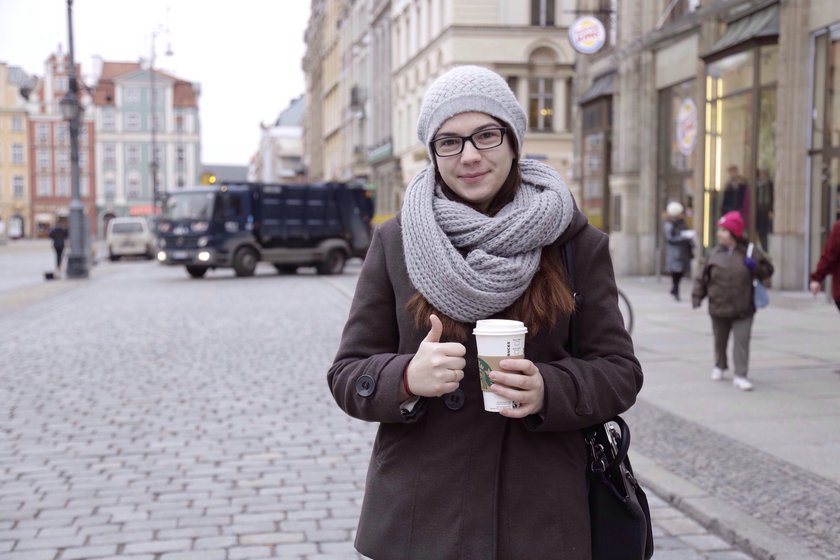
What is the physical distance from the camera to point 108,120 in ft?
333

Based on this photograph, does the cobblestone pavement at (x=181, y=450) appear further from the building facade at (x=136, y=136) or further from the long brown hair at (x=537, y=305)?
the building facade at (x=136, y=136)

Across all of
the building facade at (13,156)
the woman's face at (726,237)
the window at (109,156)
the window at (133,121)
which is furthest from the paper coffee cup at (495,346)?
the window at (133,121)

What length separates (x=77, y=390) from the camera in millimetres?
8805

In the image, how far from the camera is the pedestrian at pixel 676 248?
56.6 feet

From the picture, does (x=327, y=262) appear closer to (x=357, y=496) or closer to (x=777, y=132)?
(x=777, y=132)

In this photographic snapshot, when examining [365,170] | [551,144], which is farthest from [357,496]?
[365,170]

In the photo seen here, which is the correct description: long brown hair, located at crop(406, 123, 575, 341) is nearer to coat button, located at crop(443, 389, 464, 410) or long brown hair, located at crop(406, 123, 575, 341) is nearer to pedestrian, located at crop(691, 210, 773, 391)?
coat button, located at crop(443, 389, 464, 410)

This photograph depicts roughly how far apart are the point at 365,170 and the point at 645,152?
39.8 m

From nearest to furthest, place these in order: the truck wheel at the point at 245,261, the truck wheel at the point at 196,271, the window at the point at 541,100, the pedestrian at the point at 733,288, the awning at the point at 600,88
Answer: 1. the pedestrian at the point at 733,288
2. the awning at the point at 600,88
3. the truck wheel at the point at 245,261
4. the truck wheel at the point at 196,271
5. the window at the point at 541,100

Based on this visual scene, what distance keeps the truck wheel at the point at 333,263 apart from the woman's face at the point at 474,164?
27.1 meters

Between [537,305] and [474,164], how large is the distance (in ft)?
1.12

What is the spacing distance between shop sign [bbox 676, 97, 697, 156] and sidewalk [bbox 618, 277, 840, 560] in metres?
10.6

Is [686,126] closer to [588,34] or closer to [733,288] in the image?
[588,34]

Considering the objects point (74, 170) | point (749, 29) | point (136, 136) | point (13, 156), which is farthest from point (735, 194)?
point (13, 156)
